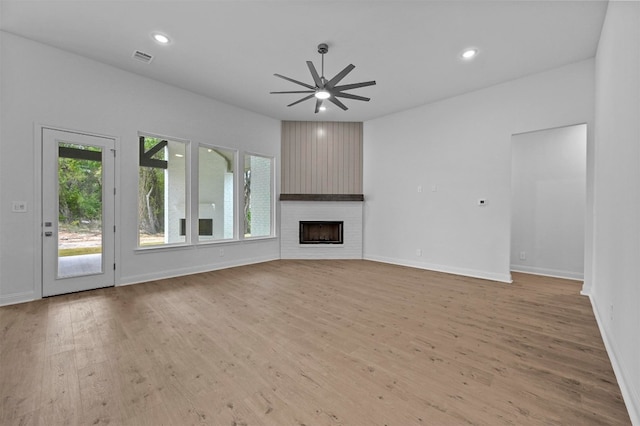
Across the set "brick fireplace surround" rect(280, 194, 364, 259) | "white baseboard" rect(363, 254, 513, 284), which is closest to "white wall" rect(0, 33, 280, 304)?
"brick fireplace surround" rect(280, 194, 364, 259)

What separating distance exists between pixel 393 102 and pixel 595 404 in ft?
16.7

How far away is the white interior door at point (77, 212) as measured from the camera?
3.58 metres

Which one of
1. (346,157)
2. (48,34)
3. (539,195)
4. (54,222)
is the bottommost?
(54,222)

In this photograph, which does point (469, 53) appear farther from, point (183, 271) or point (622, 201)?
point (183, 271)

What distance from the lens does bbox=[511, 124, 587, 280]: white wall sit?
4773 millimetres

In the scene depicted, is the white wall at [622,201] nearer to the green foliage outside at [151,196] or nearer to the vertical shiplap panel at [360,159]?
the vertical shiplap panel at [360,159]

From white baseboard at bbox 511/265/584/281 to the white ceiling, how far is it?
3505mm

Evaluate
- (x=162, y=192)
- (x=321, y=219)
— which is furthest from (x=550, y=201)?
(x=162, y=192)

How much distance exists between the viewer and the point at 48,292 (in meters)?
3.56

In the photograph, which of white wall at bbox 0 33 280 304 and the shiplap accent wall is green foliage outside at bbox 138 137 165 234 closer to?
white wall at bbox 0 33 280 304

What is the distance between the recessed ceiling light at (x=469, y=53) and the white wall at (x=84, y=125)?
14.0 feet

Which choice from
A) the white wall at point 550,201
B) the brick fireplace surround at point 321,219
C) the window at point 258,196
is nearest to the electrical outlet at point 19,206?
the window at point 258,196

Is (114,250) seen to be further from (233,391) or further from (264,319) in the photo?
(233,391)

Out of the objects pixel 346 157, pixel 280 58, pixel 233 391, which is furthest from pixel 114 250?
pixel 346 157
